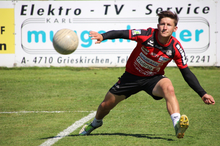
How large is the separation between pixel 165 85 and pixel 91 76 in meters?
8.86

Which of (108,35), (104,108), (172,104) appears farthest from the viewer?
(104,108)

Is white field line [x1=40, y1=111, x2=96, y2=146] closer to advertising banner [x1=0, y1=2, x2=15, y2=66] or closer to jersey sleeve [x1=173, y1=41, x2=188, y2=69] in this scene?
jersey sleeve [x1=173, y1=41, x2=188, y2=69]

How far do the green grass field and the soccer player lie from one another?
737 mm

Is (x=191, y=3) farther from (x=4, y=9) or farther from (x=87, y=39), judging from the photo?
(x=4, y=9)

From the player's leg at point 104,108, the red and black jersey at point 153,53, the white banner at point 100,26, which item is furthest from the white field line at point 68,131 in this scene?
the white banner at point 100,26

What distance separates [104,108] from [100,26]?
11.1 metres

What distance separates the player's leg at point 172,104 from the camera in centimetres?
442

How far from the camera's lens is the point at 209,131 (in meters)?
5.94

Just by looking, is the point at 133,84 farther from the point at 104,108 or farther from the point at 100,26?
the point at 100,26

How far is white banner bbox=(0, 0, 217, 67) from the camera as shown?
16094mm

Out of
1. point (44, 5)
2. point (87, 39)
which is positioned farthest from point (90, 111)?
point (44, 5)

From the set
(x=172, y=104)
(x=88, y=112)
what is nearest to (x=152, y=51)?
(x=172, y=104)

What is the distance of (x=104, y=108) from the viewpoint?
18.5ft

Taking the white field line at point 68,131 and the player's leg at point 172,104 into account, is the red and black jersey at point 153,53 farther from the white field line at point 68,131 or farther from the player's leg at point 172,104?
the white field line at point 68,131
